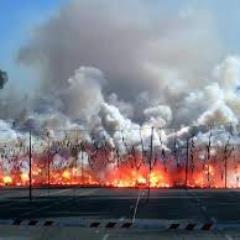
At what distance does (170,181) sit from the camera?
163875 mm

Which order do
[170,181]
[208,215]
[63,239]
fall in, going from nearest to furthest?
1. [63,239]
2. [208,215]
3. [170,181]

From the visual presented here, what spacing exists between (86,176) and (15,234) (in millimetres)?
144638

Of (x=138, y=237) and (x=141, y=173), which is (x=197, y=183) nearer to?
(x=141, y=173)

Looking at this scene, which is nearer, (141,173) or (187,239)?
(187,239)

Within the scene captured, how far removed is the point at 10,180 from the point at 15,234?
5549 inches

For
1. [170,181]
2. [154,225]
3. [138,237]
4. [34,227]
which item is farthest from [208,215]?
[170,181]

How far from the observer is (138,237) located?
86.9 feet

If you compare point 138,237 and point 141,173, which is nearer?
point 138,237

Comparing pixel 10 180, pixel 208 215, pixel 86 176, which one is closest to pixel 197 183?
pixel 86 176

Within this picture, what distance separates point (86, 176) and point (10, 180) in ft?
51.3

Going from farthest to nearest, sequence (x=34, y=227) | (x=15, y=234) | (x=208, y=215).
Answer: (x=208, y=215) < (x=34, y=227) < (x=15, y=234)

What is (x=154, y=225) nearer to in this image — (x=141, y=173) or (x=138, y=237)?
(x=138, y=237)

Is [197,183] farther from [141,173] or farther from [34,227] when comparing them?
[34,227]

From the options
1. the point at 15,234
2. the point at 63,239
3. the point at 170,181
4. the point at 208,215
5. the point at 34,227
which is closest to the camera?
the point at 63,239
